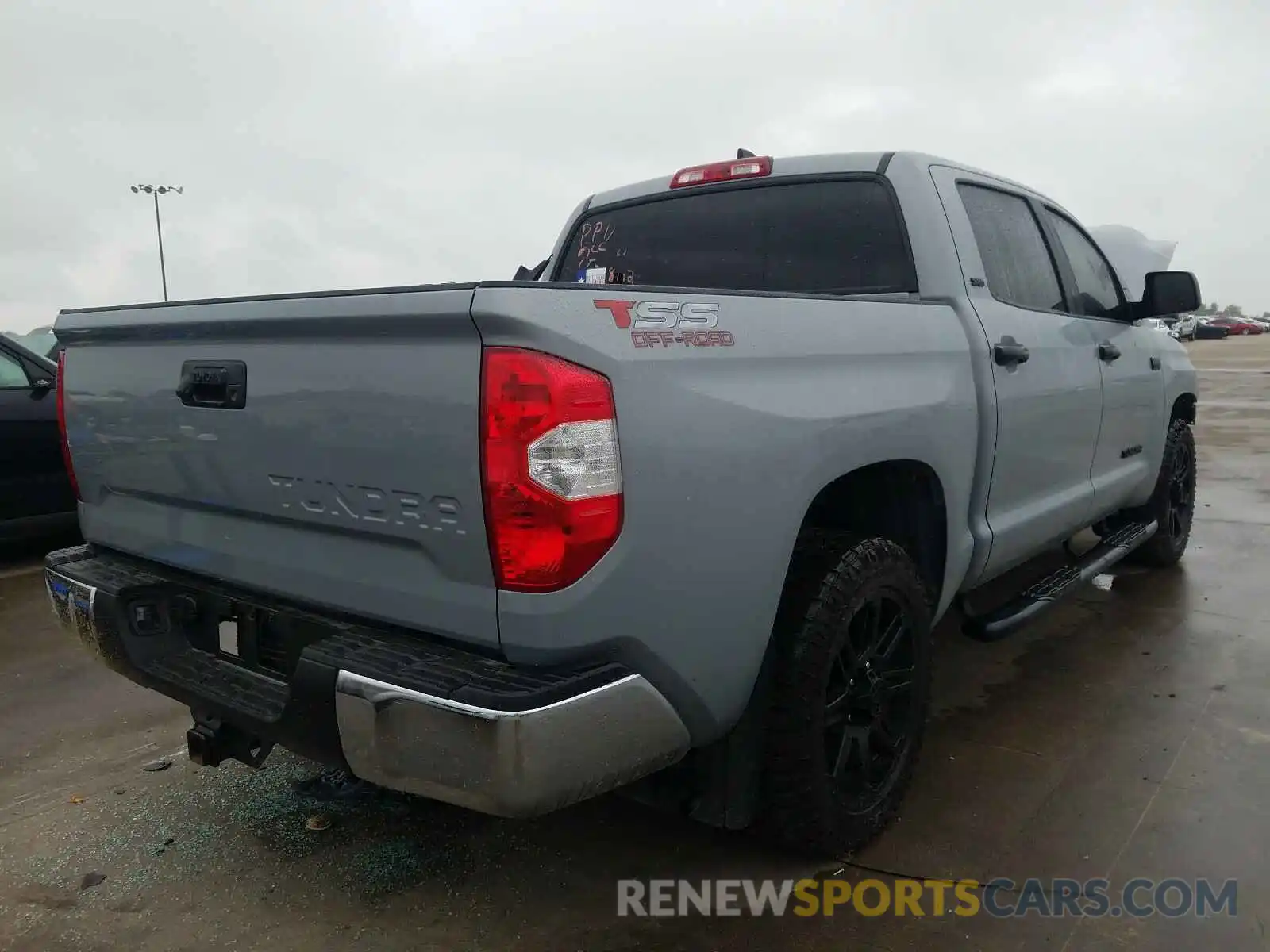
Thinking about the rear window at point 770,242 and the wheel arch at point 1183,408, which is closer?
the rear window at point 770,242

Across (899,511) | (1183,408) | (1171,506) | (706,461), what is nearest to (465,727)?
(706,461)

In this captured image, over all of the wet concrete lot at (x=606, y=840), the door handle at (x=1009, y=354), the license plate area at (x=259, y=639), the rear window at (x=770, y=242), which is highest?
the rear window at (x=770, y=242)

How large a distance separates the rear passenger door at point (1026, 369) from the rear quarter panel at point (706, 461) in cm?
81

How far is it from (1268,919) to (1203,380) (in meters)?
22.3

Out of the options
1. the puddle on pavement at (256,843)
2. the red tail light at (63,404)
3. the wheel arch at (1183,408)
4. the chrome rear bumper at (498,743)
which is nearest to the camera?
the chrome rear bumper at (498,743)

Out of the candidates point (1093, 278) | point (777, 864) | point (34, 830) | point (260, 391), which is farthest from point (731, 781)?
point (1093, 278)

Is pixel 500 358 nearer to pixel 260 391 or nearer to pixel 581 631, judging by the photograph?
pixel 581 631

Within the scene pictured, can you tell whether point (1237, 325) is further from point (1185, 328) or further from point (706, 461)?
point (706, 461)

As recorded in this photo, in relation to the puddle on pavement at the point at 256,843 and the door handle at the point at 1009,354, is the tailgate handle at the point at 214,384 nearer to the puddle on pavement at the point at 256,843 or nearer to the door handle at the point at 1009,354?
the puddle on pavement at the point at 256,843

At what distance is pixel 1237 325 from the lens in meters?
67.1

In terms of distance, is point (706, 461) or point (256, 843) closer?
point (706, 461)

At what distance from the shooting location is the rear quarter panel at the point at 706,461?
5.97ft

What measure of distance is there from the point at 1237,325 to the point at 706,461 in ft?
254

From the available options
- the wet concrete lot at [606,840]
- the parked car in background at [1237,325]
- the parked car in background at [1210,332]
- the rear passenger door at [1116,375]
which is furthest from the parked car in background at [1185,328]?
the wet concrete lot at [606,840]
